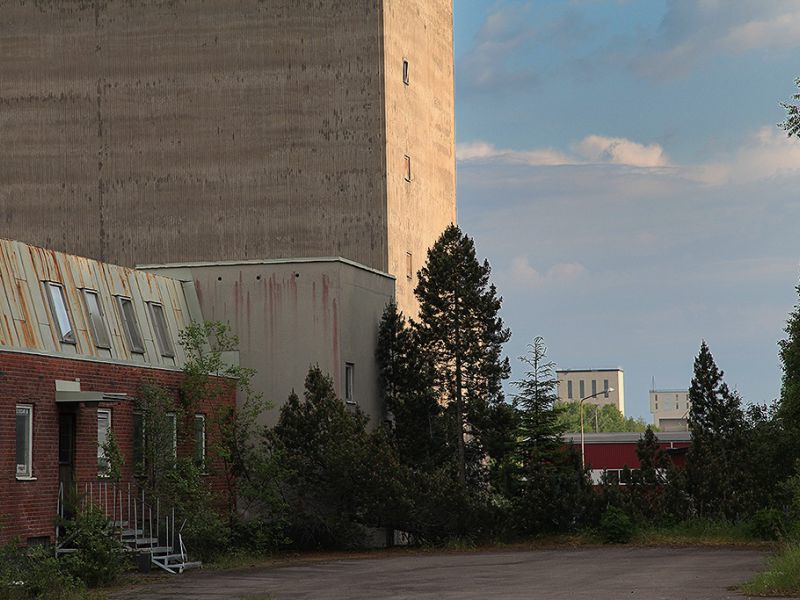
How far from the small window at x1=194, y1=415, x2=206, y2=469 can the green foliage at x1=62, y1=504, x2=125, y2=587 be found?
5445 mm

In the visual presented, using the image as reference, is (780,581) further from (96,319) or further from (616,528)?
(96,319)

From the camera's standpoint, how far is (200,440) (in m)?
37.1

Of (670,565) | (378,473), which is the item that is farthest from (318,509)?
(670,565)

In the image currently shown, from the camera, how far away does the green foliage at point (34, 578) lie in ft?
81.4

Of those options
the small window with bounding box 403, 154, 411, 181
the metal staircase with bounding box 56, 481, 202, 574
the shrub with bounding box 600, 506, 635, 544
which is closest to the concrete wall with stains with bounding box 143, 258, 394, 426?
the metal staircase with bounding box 56, 481, 202, 574

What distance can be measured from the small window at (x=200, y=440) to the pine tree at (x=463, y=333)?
7940 millimetres

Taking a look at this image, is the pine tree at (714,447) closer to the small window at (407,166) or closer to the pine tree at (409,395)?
the pine tree at (409,395)

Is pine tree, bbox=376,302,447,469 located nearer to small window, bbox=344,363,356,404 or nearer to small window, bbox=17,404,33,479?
small window, bbox=344,363,356,404

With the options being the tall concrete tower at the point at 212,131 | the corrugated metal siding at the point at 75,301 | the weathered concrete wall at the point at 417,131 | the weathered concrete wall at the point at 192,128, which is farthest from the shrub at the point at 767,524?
the weathered concrete wall at the point at 192,128

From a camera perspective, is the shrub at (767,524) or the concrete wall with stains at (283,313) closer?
A: the shrub at (767,524)

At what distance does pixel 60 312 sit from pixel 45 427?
9.80ft

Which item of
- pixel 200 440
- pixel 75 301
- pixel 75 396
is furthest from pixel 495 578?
pixel 75 301

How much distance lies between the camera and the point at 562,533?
39.3 m

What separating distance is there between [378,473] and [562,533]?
234 inches
